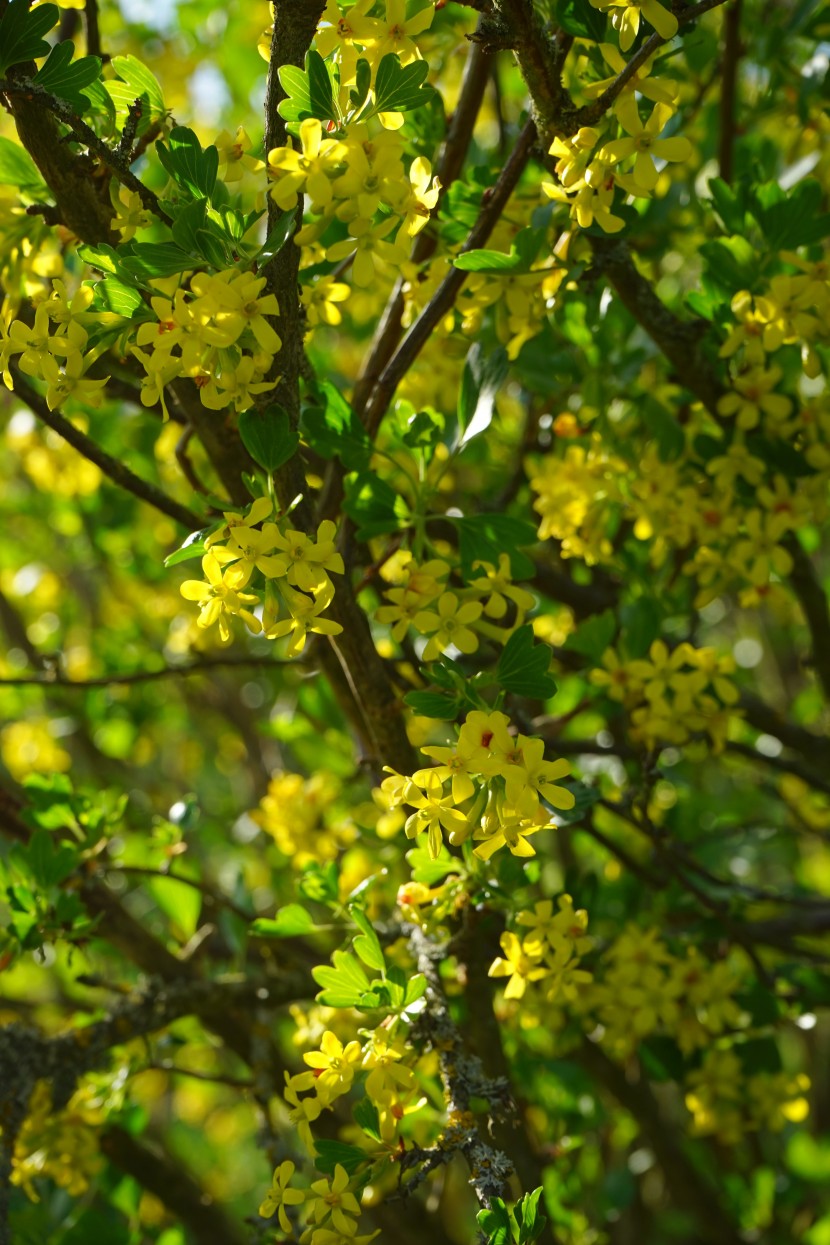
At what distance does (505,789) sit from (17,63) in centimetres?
78

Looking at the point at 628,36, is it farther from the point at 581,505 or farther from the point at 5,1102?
the point at 5,1102

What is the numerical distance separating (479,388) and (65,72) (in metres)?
0.53

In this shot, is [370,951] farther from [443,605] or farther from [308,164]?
[308,164]

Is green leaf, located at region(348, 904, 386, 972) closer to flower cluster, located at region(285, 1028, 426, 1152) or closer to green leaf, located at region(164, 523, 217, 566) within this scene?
flower cluster, located at region(285, 1028, 426, 1152)

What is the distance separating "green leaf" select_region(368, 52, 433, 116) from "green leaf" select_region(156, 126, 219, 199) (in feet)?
0.49

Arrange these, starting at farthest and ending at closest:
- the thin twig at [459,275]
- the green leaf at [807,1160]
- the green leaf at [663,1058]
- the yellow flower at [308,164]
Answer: the green leaf at [807,1160]
the green leaf at [663,1058]
the thin twig at [459,275]
the yellow flower at [308,164]

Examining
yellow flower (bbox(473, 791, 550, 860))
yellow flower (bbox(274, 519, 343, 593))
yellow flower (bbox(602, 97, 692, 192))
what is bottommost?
yellow flower (bbox(473, 791, 550, 860))

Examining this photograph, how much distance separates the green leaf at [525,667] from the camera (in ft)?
3.34

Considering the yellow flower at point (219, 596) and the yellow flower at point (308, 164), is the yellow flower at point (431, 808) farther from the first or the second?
the yellow flower at point (308, 164)

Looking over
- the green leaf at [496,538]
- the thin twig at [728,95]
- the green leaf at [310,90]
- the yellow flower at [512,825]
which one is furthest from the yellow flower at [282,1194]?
the thin twig at [728,95]

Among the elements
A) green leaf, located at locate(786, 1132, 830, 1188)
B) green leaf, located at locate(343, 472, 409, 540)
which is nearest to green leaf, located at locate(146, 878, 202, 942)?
green leaf, located at locate(343, 472, 409, 540)

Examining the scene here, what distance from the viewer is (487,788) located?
0.95 meters

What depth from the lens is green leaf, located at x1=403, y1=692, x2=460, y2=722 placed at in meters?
0.99

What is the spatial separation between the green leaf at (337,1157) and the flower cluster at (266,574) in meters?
0.48
